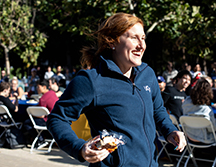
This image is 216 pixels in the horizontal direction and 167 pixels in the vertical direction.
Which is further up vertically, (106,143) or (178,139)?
(106,143)

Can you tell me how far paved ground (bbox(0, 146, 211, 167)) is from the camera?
17.2 feet

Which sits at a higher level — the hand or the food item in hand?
the food item in hand

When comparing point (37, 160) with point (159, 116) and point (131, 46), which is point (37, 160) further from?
point (131, 46)

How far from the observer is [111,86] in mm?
1610

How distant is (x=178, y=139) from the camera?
67.3 inches

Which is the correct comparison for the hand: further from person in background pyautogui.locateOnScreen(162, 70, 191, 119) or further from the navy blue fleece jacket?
person in background pyautogui.locateOnScreen(162, 70, 191, 119)

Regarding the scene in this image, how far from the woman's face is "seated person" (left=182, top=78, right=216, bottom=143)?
3.31 meters

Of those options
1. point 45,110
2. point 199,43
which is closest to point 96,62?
point 45,110

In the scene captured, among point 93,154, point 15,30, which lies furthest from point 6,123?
point 15,30

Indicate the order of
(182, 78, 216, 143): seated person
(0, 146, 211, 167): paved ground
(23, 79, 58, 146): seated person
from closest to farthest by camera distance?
(182, 78, 216, 143): seated person < (0, 146, 211, 167): paved ground < (23, 79, 58, 146): seated person

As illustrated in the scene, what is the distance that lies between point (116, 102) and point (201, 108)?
11.4 feet

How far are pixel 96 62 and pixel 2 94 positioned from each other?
18.7 ft

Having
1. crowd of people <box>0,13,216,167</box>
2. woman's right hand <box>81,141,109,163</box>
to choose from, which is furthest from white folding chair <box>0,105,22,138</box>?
woman's right hand <box>81,141,109,163</box>

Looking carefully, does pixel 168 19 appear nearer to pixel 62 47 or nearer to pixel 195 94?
pixel 195 94
